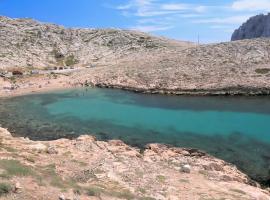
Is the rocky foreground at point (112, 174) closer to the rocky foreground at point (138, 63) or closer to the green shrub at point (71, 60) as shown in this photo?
the rocky foreground at point (138, 63)

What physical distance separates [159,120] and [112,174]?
2903 cm

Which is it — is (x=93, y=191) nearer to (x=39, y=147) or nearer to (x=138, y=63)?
(x=39, y=147)

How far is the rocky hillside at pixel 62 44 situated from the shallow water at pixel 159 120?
160ft

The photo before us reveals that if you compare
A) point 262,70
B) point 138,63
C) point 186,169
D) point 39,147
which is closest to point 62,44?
point 138,63

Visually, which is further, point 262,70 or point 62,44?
point 62,44

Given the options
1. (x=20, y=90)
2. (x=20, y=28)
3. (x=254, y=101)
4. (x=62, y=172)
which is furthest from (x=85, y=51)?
(x=62, y=172)

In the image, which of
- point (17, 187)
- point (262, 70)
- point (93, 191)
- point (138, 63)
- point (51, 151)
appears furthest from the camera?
point (138, 63)

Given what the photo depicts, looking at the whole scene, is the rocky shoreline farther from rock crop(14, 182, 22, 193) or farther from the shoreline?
rock crop(14, 182, 22, 193)

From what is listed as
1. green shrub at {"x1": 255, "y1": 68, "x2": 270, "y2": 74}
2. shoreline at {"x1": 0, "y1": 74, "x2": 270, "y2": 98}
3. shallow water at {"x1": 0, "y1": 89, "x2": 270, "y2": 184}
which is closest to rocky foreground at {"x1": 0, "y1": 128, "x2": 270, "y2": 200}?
shallow water at {"x1": 0, "y1": 89, "x2": 270, "y2": 184}

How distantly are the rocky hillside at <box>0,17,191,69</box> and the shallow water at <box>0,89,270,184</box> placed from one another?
4887 cm

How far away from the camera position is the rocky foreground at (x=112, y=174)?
25.9m

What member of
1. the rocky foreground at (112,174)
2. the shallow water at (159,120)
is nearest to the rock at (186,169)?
the rocky foreground at (112,174)

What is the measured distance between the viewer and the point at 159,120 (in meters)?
59.8

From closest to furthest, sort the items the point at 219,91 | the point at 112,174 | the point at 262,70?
the point at 112,174 → the point at 219,91 → the point at 262,70
